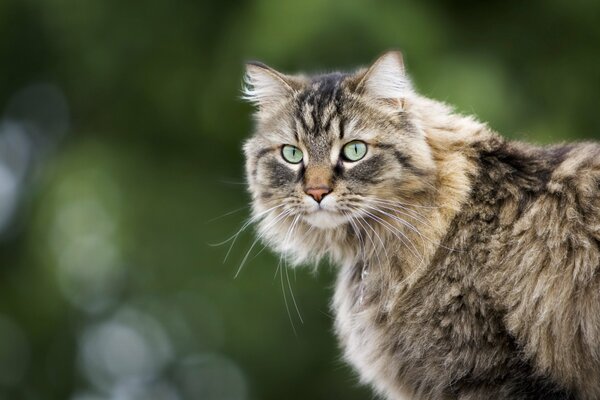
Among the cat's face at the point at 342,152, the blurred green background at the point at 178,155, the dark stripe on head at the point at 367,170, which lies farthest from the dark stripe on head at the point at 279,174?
the blurred green background at the point at 178,155

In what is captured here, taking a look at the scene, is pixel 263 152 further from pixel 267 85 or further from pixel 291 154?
pixel 267 85

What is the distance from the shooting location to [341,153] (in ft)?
14.0

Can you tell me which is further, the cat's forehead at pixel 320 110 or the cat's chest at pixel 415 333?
the cat's forehead at pixel 320 110

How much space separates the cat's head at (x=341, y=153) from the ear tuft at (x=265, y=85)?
0.08 ft

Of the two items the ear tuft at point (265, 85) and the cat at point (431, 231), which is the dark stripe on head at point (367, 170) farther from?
the ear tuft at point (265, 85)

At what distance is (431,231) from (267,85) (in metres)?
1.04

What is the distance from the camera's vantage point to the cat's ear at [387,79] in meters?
4.27

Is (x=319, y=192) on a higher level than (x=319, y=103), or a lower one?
lower

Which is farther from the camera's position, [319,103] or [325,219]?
[319,103]

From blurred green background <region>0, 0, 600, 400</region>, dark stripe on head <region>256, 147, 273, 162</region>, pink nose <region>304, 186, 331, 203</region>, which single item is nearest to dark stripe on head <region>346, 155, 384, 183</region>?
pink nose <region>304, 186, 331, 203</region>

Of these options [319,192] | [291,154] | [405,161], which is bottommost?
[319,192]

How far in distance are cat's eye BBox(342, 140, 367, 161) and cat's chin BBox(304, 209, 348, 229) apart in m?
0.24

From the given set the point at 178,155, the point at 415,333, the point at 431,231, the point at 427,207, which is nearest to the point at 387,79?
the point at 427,207

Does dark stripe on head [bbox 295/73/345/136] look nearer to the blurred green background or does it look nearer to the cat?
the cat
